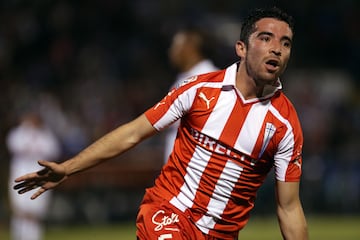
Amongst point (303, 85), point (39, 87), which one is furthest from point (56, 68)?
point (303, 85)

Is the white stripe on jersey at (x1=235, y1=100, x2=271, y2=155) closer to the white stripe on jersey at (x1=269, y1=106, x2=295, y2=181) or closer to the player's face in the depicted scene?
the white stripe on jersey at (x1=269, y1=106, x2=295, y2=181)

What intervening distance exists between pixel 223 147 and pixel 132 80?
13768mm

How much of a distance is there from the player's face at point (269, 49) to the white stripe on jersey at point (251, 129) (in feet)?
0.62

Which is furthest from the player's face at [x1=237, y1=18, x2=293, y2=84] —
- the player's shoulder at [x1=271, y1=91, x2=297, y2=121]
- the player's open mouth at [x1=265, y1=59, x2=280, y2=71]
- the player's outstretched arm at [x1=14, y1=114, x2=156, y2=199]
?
the player's outstretched arm at [x1=14, y1=114, x2=156, y2=199]

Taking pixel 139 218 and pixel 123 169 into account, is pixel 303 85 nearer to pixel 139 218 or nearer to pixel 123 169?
pixel 123 169

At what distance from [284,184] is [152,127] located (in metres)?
0.87

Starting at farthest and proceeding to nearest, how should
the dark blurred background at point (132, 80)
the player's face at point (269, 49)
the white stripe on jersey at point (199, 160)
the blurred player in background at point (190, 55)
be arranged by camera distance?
the dark blurred background at point (132, 80)
the blurred player in background at point (190, 55)
the white stripe on jersey at point (199, 160)
the player's face at point (269, 49)

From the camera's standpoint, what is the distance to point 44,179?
5.64 metres

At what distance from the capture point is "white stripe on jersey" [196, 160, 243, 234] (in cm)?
564

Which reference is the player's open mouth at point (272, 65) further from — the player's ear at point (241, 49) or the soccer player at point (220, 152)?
the player's ear at point (241, 49)

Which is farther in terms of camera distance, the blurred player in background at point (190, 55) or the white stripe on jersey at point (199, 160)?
the blurred player in background at point (190, 55)

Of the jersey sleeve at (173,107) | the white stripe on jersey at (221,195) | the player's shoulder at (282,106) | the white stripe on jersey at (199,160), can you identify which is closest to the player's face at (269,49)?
the player's shoulder at (282,106)

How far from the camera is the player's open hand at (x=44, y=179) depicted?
18.3 ft

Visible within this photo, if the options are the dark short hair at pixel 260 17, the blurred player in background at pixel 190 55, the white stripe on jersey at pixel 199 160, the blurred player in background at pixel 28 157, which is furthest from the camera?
the blurred player in background at pixel 28 157
